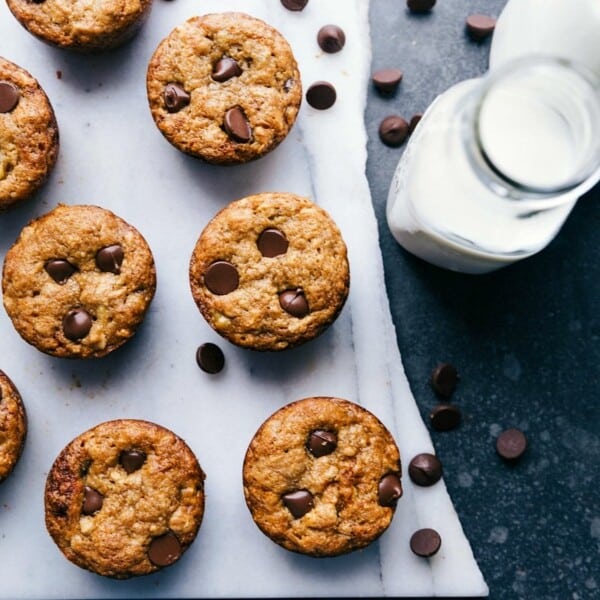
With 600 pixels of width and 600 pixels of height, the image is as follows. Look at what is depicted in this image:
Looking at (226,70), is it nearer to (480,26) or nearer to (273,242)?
(273,242)

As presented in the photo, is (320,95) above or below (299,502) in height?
above

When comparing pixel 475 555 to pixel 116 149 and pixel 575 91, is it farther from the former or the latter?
pixel 116 149

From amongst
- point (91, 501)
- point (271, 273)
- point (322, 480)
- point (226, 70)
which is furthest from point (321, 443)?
point (226, 70)

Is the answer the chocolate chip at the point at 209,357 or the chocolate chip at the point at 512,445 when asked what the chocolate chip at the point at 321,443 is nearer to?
the chocolate chip at the point at 209,357

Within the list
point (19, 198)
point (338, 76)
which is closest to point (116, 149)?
point (19, 198)

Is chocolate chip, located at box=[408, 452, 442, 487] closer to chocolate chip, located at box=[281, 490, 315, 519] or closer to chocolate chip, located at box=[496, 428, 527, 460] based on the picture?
chocolate chip, located at box=[496, 428, 527, 460]

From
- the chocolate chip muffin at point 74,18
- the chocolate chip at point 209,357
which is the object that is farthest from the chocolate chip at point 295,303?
the chocolate chip muffin at point 74,18

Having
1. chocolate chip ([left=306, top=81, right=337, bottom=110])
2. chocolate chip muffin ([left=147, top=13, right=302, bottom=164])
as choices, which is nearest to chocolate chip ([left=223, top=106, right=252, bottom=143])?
chocolate chip muffin ([left=147, top=13, right=302, bottom=164])
